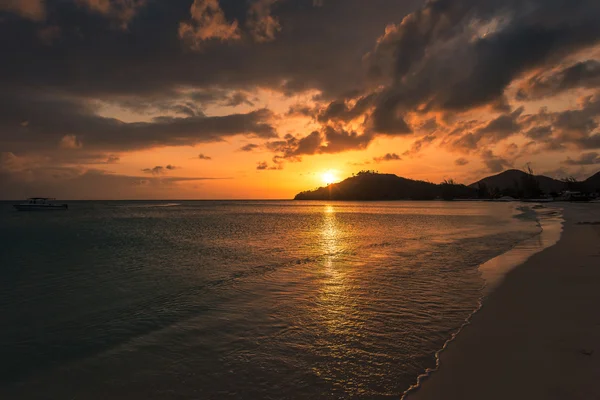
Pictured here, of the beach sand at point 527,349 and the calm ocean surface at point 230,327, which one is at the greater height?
the beach sand at point 527,349

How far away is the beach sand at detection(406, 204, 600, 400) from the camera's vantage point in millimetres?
5852

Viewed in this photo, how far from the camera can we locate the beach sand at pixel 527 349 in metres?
5.85

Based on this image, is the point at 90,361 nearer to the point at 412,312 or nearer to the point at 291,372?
the point at 291,372

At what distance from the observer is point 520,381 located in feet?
19.9

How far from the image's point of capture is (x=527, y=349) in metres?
7.40

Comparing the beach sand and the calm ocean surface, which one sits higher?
the beach sand

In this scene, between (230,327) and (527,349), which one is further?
(230,327)

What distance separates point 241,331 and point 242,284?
20.8 feet

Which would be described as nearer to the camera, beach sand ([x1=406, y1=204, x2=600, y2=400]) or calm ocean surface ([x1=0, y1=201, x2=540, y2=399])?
beach sand ([x1=406, y1=204, x2=600, y2=400])

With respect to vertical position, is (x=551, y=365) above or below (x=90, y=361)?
above

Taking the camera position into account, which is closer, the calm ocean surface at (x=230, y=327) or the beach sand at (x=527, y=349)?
the beach sand at (x=527, y=349)

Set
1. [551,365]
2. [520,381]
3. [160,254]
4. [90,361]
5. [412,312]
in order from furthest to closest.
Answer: [160,254] → [412,312] → [90,361] → [551,365] → [520,381]

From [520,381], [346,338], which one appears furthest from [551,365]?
[346,338]

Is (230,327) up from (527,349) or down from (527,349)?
down
